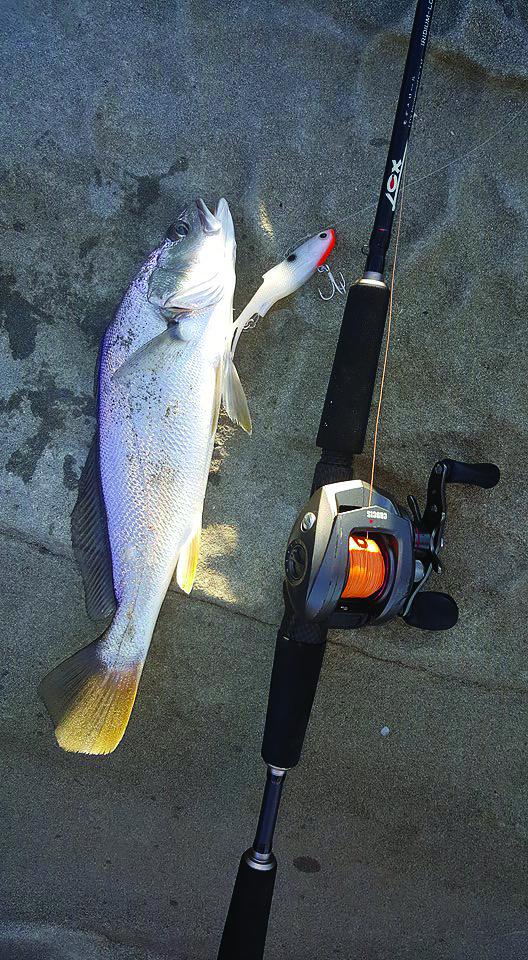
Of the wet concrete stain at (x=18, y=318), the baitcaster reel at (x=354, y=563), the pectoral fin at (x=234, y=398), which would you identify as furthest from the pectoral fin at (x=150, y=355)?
the baitcaster reel at (x=354, y=563)

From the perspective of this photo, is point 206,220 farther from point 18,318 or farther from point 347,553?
point 347,553

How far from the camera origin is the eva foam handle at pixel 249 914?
185cm

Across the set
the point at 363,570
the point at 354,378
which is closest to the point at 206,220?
the point at 354,378

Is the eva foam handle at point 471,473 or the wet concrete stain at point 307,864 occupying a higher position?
the eva foam handle at point 471,473

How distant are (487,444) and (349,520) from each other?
768 mm

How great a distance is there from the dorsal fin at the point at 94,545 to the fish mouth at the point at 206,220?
2.37 ft

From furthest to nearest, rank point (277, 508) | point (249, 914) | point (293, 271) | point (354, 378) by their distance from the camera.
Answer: point (277, 508) → point (293, 271) → point (354, 378) → point (249, 914)

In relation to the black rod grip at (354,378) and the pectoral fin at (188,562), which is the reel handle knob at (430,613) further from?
the pectoral fin at (188,562)

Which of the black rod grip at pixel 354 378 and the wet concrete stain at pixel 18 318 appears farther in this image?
the wet concrete stain at pixel 18 318

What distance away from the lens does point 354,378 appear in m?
1.97

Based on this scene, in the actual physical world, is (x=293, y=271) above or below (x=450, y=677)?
above

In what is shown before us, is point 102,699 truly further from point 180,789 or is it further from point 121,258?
point 121,258

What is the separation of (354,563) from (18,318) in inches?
54.9

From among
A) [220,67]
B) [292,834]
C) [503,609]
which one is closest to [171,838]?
[292,834]
